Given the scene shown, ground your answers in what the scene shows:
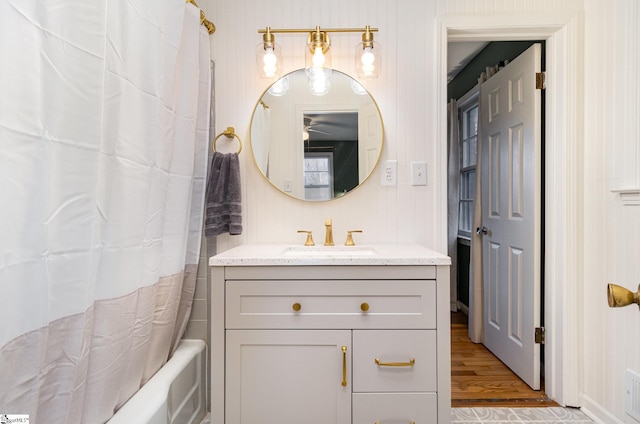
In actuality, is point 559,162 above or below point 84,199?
above

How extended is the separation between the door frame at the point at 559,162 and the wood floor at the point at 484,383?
15cm

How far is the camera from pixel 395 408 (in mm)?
1328

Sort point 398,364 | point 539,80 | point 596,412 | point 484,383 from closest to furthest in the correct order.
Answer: point 398,364, point 596,412, point 539,80, point 484,383

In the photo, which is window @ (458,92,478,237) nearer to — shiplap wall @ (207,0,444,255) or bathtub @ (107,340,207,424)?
shiplap wall @ (207,0,444,255)

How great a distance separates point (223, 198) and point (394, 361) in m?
1.09

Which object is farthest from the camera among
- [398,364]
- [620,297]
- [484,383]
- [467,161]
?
[467,161]

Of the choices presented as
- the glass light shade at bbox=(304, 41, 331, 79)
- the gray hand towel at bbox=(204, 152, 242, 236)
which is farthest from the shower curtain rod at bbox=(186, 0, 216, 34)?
the gray hand towel at bbox=(204, 152, 242, 236)

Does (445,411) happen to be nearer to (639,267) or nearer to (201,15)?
(639,267)

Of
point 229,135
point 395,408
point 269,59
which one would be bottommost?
point 395,408

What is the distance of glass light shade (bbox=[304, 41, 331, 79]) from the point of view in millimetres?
1725

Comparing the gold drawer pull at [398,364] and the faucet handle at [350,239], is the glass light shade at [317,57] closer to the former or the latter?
the faucet handle at [350,239]

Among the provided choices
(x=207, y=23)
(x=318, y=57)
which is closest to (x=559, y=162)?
Result: (x=318, y=57)

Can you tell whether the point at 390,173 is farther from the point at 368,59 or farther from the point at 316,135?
the point at 368,59

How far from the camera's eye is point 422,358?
1.33m
